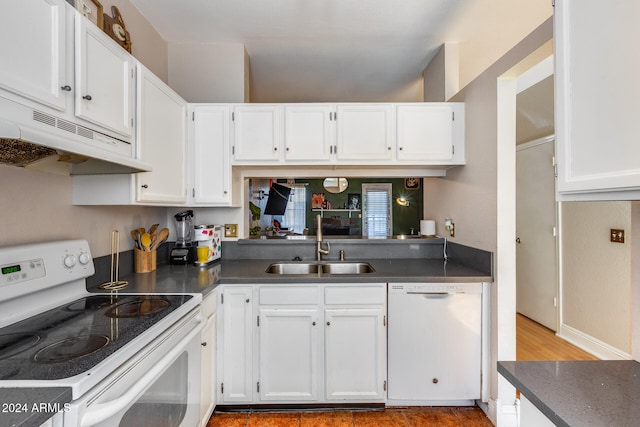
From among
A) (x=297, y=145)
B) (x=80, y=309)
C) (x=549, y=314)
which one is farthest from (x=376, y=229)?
(x=80, y=309)

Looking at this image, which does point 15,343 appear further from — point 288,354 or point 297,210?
point 297,210

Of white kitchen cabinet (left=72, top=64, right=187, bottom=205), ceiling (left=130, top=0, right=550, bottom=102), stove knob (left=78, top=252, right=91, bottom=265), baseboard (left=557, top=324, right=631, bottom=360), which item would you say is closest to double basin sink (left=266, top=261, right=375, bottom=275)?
white kitchen cabinet (left=72, top=64, right=187, bottom=205)

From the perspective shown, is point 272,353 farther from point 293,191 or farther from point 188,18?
point 293,191

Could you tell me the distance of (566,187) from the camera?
0.80m

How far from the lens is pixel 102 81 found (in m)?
1.30

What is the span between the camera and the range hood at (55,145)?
0.87 metres

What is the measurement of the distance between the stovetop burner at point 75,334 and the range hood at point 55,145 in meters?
0.63

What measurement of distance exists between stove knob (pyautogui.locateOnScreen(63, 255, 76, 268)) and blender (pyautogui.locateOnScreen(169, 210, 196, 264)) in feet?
2.85

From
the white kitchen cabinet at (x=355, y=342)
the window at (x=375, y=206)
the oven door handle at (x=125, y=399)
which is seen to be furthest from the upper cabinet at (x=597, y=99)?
the window at (x=375, y=206)

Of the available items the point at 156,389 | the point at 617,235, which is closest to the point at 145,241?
the point at 156,389

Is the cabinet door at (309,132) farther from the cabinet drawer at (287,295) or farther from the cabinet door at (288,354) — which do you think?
the cabinet door at (288,354)

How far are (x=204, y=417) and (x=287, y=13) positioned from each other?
2625 mm

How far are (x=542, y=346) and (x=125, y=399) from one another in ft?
11.2

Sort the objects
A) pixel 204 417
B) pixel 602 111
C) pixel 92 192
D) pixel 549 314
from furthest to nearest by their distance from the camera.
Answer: pixel 549 314, pixel 204 417, pixel 92 192, pixel 602 111
